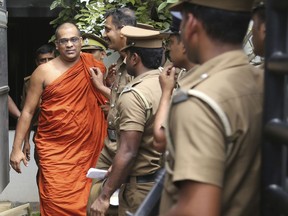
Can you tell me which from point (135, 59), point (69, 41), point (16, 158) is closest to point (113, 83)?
point (135, 59)

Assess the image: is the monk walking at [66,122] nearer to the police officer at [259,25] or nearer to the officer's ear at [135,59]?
the officer's ear at [135,59]

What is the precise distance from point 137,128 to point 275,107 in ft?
6.80

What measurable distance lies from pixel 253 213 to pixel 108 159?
256 centimetres

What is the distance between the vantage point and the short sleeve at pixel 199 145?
193 cm

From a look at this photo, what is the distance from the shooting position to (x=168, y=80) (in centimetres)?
362

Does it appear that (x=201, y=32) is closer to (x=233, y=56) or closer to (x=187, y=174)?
(x=233, y=56)

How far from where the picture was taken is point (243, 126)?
203cm

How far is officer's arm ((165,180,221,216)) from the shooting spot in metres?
1.92

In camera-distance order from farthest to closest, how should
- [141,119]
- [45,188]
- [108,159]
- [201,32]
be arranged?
[45,188], [108,159], [141,119], [201,32]

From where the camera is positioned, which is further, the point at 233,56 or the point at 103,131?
the point at 103,131

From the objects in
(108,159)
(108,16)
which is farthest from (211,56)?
(108,16)

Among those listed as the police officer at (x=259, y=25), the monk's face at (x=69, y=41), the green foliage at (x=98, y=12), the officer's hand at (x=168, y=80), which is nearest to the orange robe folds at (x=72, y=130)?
the monk's face at (x=69, y=41)

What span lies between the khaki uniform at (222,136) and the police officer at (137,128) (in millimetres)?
1832

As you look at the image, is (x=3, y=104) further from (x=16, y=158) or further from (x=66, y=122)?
(x=66, y=122)
